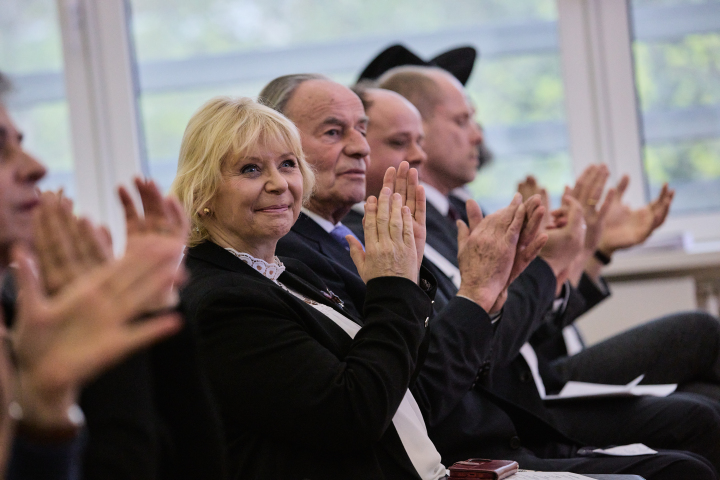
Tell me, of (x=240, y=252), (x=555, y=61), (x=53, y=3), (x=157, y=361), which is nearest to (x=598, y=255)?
(x=555, y=61)

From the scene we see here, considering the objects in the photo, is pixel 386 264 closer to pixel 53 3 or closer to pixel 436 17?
pixel 436 17

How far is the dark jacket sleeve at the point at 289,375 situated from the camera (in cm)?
123

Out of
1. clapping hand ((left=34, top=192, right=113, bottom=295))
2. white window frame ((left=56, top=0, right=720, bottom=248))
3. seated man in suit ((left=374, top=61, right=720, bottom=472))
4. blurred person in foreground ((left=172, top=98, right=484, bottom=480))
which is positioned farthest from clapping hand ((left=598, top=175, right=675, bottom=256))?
clapping hand ((left=34, top=192, right=113, bottom=295))

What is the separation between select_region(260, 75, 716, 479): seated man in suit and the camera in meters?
1.59

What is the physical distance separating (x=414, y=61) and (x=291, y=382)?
75.3 inches

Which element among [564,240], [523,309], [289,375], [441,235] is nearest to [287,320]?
[289,375]

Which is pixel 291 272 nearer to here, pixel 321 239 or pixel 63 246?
pixel 321 239

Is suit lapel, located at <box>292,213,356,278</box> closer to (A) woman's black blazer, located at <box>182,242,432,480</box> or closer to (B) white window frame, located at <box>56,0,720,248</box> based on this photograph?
(A) woman's black blazer, located at <box>182,242,432,480</box>

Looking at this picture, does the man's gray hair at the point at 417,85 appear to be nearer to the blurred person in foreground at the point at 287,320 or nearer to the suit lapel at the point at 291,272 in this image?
the blurred person in foreground at the point at 287,320

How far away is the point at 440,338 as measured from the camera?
159 centimetres

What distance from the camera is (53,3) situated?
3.83m

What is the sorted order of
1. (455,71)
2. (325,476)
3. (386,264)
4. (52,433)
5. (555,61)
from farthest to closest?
(555,61) < (455,71) < (386,264) < (325,476) < (52,433)

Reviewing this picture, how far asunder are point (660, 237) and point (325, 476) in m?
2.61

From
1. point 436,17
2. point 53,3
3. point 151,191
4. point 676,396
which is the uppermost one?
point 53,3
